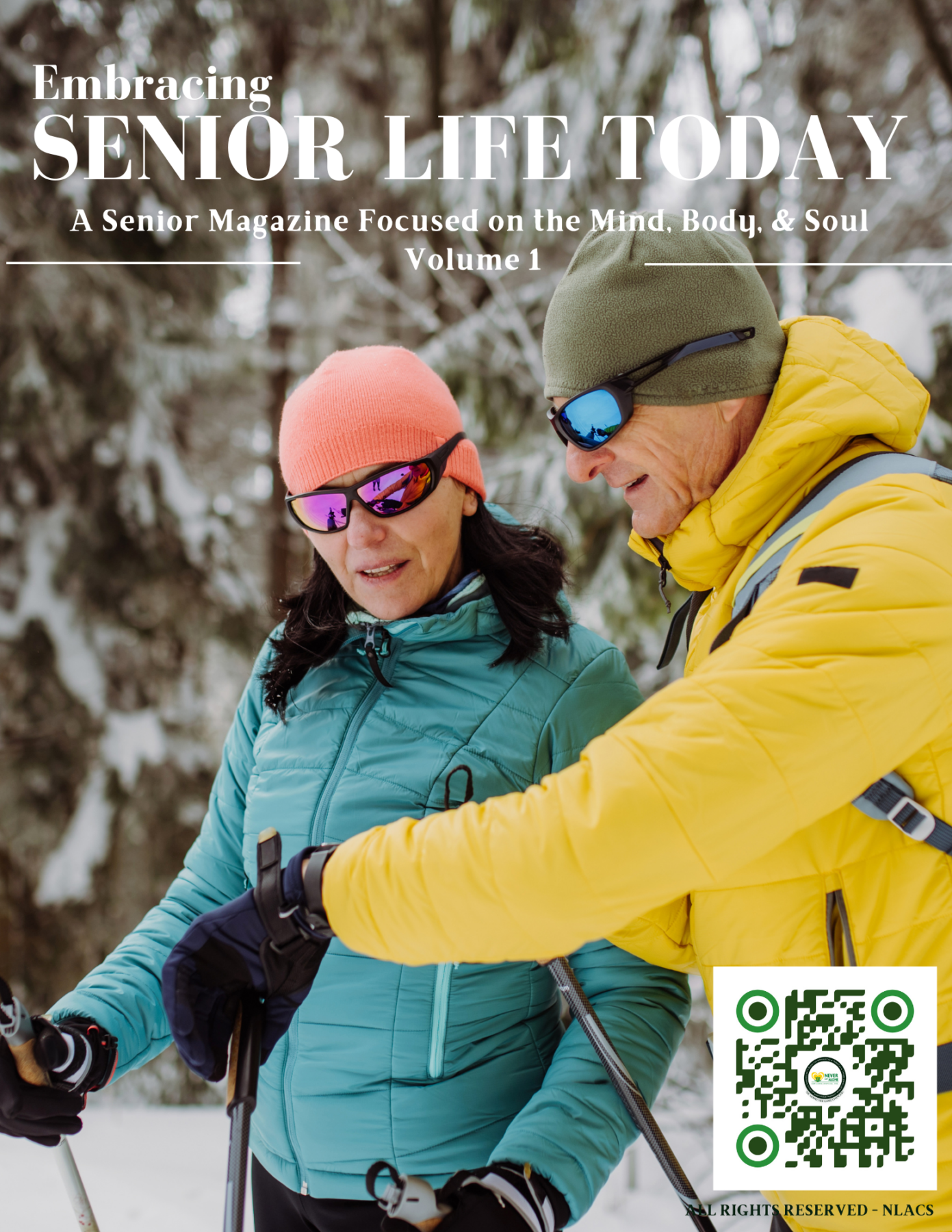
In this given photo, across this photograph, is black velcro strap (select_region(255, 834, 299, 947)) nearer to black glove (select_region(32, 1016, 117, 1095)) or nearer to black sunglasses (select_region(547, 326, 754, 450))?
black glove (select_region(32, 1016, 117, 1095))

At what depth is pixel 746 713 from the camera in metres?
0.96

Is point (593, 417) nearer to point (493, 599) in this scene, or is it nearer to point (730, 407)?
point (730, 407)

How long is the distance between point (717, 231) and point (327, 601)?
1.03 meters

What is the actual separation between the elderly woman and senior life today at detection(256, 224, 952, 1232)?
32 cm

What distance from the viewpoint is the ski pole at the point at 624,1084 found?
1431 mm

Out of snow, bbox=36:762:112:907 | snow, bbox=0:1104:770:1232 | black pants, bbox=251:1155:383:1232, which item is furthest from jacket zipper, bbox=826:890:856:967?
snow, bbox=36:762:112:907

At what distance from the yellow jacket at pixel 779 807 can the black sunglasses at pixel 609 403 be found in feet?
0.60

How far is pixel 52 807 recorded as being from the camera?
5258mm

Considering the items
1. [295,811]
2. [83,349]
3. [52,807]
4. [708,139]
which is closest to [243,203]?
[83,349]

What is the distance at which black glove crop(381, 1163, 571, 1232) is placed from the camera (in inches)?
50.7

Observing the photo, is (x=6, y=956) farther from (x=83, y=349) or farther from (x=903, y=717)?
(x=903, y=717)

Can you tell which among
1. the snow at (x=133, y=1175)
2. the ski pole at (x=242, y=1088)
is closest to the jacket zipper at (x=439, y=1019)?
the ski pole at (x=242, y=1088)

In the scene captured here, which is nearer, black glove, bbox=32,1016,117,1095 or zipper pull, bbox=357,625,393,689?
black glove, bbox=32,1016,117,1095

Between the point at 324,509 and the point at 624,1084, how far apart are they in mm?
1138
